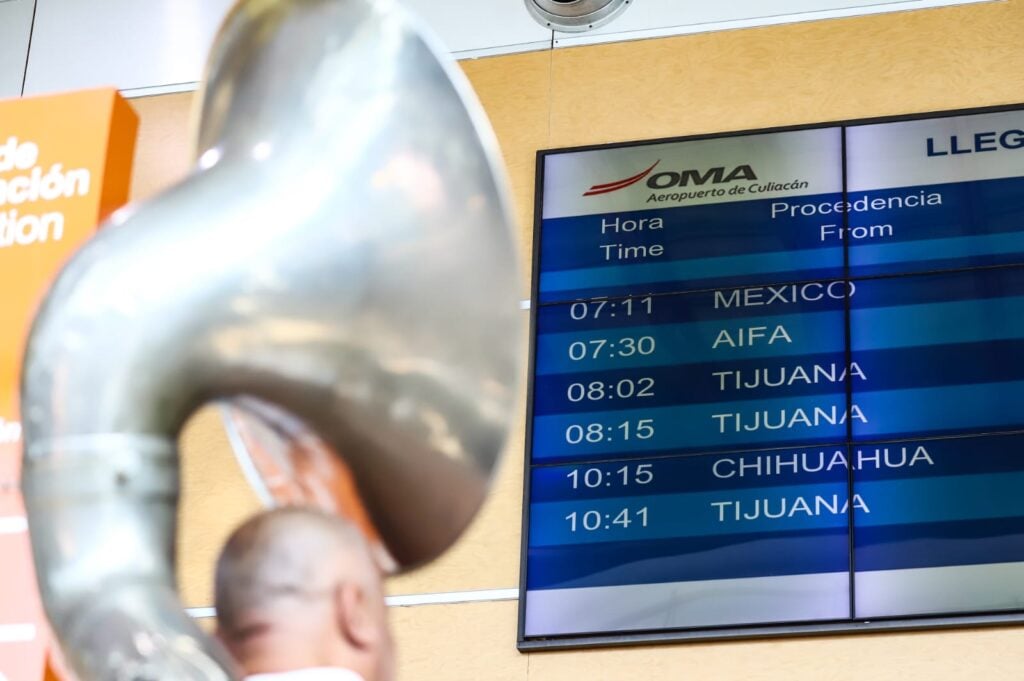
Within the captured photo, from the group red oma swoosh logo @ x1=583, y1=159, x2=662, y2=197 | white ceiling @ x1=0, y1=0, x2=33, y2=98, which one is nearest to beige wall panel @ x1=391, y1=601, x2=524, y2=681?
red oma swoosh logo @ x1=583, y1=159, x2=662, y2=197

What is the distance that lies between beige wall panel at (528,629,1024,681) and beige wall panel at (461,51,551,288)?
0.87 m

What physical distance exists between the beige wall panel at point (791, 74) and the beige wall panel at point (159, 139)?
32.3 inches

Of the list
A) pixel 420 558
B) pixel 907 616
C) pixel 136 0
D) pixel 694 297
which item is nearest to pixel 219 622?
pixel 420 558

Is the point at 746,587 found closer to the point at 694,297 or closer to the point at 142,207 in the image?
the point at 694,297

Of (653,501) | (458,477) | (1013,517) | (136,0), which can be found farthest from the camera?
(136,0)

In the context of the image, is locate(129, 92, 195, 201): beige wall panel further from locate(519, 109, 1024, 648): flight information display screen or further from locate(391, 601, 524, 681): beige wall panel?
locate(391, 601, 524, 681): beige wall panel

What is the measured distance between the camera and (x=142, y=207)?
55 cm

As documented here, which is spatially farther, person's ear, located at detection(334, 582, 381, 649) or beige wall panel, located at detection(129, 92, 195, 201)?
beige wall panel, located at detection(129, 92, 195, 201)

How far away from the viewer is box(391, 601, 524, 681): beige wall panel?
2.98 meters

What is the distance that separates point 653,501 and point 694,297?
1.30 ft

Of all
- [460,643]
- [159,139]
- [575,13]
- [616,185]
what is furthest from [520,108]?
[460,643]

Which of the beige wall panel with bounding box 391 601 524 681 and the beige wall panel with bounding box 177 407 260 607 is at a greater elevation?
the beige wall panel with bounding box 177 407 260 607

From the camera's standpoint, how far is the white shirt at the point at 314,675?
55 cm

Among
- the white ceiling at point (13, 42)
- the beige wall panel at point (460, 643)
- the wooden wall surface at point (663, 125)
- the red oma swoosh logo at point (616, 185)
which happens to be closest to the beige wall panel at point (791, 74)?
the wooden wall surface at point (663, 125)
